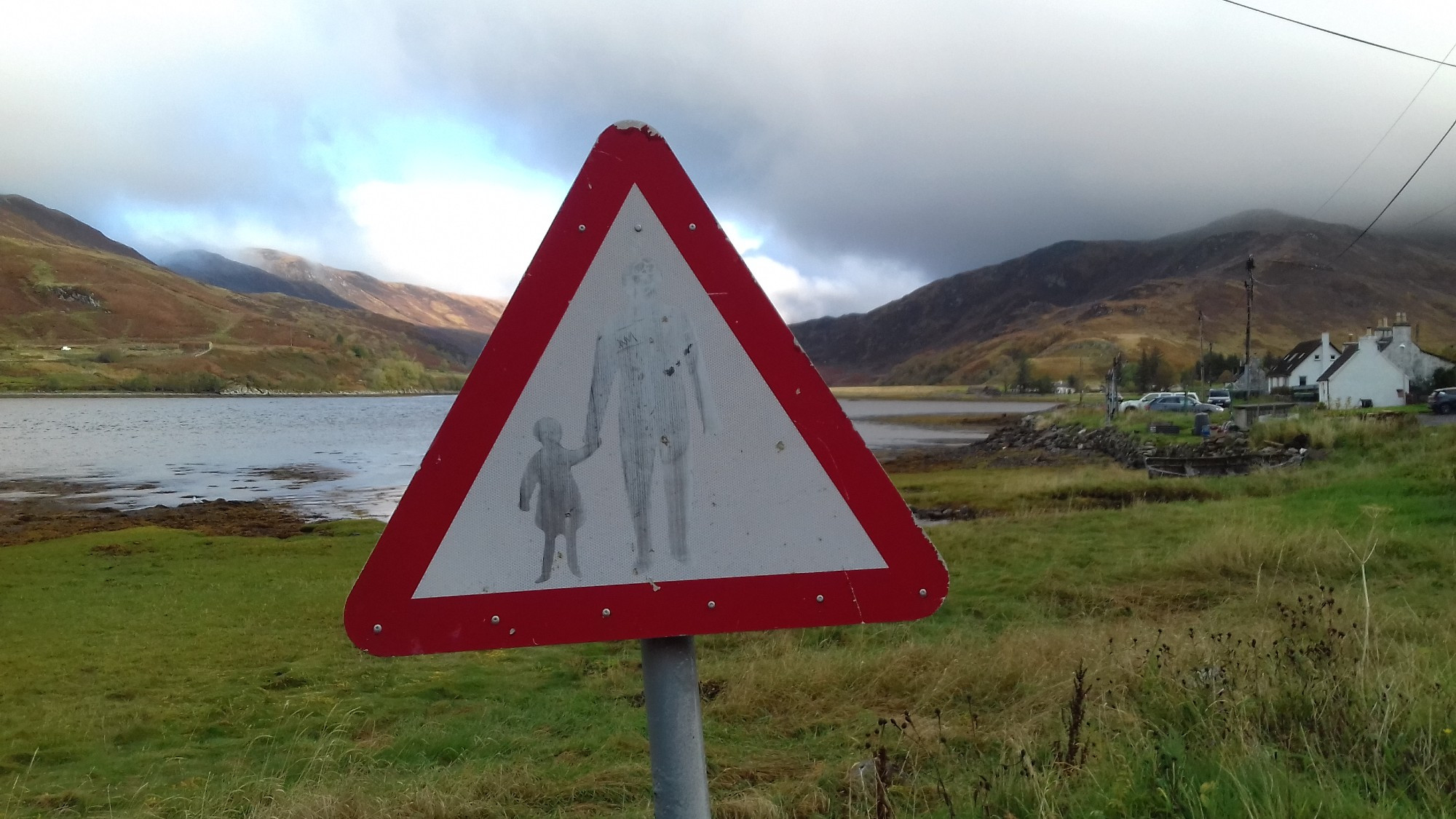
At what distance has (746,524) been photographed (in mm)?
1731

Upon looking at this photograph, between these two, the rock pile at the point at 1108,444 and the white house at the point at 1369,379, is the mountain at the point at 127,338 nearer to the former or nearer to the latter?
the rock pile at the point at 1108,444

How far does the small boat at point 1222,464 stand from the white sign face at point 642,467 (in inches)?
1077

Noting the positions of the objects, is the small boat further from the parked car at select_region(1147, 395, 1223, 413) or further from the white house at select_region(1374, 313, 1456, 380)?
the white house at select_region(1374, 313, 1456, 380)

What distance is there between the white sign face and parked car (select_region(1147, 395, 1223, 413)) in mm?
61361

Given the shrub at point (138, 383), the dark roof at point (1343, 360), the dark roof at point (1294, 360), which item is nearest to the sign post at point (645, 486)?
the dark roof at point (1343, 360)

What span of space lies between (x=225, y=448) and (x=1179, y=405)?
237ft

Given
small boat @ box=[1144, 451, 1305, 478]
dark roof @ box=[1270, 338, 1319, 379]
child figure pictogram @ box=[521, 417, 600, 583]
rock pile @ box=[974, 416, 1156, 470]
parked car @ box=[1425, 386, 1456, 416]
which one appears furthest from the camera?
Result: dark roof @ box=[1270, 338, 1319, 379]

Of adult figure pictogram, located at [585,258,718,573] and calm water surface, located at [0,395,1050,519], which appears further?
calm water surface, located at [0,395,1050,519]

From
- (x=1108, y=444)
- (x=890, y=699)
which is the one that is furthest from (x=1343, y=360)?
(x=890, y=699)

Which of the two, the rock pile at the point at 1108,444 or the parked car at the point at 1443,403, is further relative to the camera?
the parked car at the point at 1443,403

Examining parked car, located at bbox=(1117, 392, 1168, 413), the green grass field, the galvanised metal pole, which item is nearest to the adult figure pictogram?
the galvanised metal pole

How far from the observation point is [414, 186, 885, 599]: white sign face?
1693mm

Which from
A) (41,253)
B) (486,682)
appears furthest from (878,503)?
(41,253)

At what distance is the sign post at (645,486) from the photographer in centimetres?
169
